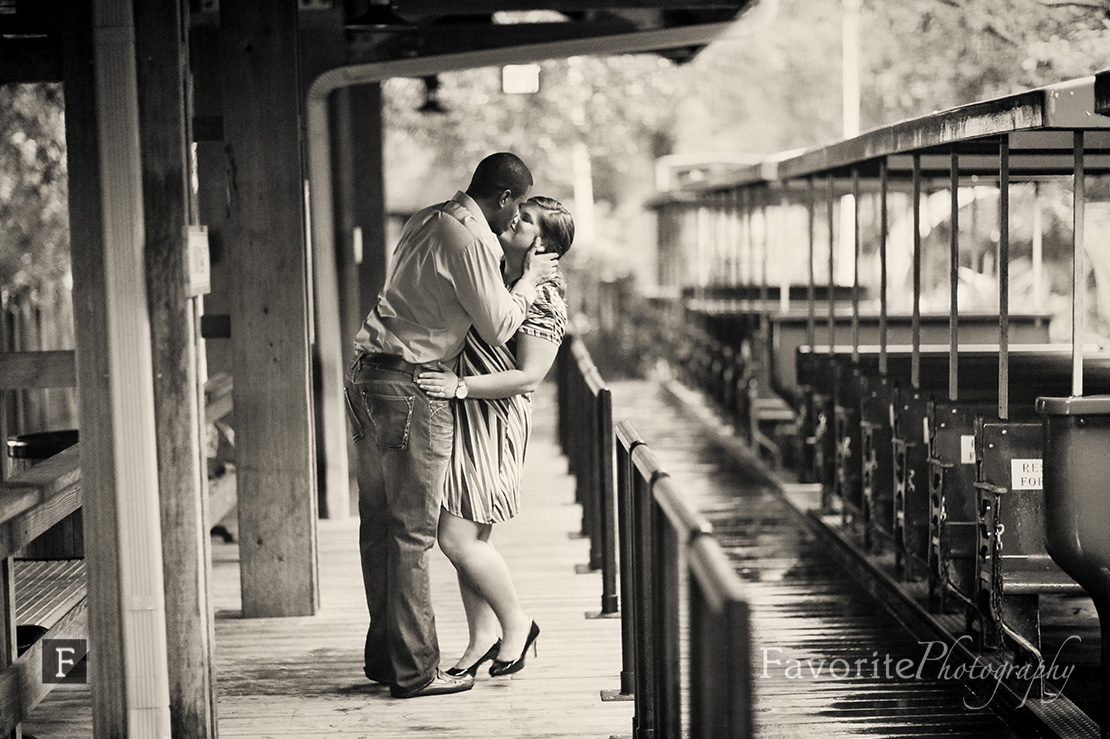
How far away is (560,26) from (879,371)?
8.99 feet

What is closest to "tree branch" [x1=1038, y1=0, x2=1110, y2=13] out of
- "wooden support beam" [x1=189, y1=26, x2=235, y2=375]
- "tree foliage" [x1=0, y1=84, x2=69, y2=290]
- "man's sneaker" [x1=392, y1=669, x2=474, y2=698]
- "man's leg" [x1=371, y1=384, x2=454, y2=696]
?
"wooden support beam" [x1=189, y1=26, x2=235, y2=375]

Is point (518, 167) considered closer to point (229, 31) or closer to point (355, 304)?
point (229, 31)

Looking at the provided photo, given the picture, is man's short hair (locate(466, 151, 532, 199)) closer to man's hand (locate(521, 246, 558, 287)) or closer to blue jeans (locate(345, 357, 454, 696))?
man's hand (locate(521, 246, 558, 287))

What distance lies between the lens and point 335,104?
8914mm

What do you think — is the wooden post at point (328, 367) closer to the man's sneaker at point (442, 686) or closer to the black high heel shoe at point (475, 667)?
the black high heel shoe at point (475, 667)

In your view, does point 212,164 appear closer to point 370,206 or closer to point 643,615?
point 370,206

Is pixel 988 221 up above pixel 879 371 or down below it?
above

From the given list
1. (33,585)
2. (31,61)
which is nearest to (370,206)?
(33,585)

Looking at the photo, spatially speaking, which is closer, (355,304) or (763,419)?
(355,304)

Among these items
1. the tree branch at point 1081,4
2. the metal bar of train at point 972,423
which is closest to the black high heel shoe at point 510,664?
the metal bar of train at point 972,423

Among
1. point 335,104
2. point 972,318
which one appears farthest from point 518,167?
point 972,318

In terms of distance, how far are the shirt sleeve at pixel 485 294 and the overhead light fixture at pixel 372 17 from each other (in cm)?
232

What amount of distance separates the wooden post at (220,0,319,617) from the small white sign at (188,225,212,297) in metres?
1.40

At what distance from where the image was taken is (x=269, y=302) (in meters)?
5.70
